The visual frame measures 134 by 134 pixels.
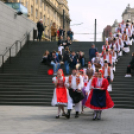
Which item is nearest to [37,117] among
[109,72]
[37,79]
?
[109,72]

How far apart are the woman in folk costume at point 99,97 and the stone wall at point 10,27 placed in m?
12.7

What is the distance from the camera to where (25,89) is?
732 inches

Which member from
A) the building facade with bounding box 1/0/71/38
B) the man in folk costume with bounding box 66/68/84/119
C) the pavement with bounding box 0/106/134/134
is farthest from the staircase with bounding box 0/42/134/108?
the building facade with bounding box 1/0/71/38

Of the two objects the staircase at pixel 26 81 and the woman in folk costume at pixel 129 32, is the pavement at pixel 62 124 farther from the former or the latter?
the woman in folk costume at pixel 129 32

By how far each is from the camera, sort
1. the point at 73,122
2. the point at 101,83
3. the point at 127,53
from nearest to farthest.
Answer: the point at 73,122 < the point at 101,83 < the point at 127,53

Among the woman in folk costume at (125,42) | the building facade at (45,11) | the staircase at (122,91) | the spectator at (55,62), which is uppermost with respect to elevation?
the building facade at (45,11)

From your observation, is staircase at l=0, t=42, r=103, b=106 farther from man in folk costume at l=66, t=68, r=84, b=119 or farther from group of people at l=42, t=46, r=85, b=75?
man in folk costume at l=66, t=68, r=84, b=119

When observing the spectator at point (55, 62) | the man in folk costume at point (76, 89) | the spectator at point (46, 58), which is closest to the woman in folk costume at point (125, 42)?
A: the spectator at point (46, 58)

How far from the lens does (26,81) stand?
64.5ft

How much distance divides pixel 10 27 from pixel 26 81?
748 cm

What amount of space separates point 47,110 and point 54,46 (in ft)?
43.7

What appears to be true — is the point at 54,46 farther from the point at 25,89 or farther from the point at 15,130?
the point at 15,130

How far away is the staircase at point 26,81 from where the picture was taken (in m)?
17.5

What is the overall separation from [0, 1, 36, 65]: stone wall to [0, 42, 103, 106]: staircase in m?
1.09
